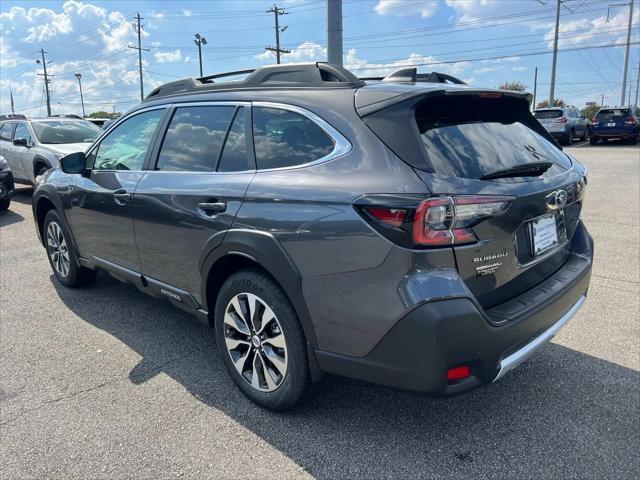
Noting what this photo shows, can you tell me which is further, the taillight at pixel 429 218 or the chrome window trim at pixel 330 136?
the chrome window trim at pixel 330 136

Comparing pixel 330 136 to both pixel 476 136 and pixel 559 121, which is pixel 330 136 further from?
pixel 559 121

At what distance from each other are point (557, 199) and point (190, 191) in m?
2.10

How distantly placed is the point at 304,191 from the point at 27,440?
2.00 meters

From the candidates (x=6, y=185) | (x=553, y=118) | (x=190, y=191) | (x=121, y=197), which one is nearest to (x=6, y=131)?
(x=6, y=185)

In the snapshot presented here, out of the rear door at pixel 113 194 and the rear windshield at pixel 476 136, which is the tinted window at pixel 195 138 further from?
the rear windshield at pixel 476 136

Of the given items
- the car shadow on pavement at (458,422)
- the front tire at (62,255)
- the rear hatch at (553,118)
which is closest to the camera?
the car shadow on pavement at (458,422)

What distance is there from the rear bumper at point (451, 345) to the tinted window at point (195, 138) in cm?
145

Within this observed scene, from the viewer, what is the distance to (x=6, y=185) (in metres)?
9.20

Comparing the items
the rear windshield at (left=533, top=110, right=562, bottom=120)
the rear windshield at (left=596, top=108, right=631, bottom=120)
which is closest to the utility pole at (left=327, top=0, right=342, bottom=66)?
the rear windshield at (left=533, top=110, right=562, bottom=120)

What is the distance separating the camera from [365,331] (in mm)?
2311

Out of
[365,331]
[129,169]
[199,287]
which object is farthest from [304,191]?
[129,169]

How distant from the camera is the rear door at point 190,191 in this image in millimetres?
2922

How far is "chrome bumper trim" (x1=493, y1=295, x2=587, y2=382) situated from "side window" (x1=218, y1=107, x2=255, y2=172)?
169 cm

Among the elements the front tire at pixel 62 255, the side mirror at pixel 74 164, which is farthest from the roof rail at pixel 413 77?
the front tire at pixel 62 255
